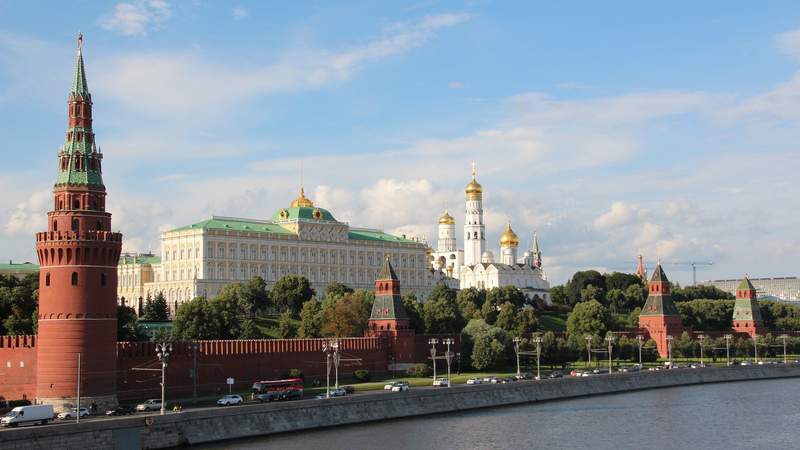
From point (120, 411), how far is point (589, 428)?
2371cm

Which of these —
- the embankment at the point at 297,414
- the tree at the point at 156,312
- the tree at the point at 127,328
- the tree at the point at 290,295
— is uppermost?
the tree at the point at 290,295

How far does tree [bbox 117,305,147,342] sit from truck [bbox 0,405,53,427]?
103 feet

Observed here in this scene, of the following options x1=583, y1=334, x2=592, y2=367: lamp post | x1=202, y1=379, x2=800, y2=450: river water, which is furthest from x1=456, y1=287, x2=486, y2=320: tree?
x1=202, y1=379, x2=800, y2=450: river water

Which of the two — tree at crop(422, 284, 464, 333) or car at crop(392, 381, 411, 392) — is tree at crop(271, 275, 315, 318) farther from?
car at crop(392, 381, 411, 392)

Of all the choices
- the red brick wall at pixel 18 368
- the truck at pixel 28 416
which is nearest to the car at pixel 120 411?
the truck at pixel 28 416

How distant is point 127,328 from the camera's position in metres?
83.4

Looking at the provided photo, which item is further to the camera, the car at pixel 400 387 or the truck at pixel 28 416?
the car at pixel 400 387

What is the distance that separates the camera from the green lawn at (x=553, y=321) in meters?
136

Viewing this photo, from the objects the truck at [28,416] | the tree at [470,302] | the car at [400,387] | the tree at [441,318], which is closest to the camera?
the truck at [28,416]

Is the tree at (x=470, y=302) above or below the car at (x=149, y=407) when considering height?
above

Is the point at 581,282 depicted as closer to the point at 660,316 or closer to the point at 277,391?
the point at 660,316

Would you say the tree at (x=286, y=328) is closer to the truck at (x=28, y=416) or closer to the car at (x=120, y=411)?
the car at (x=120, y=411)

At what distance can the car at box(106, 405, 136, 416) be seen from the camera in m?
53.9

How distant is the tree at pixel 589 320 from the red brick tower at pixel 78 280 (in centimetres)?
6203
